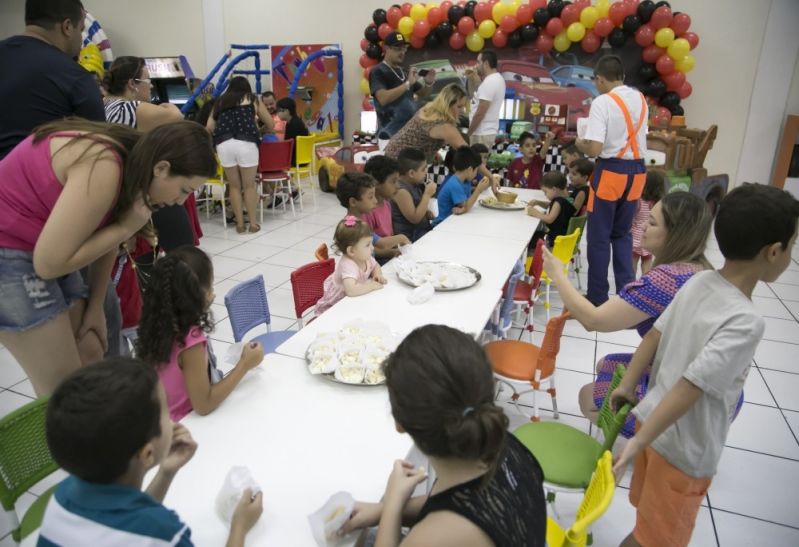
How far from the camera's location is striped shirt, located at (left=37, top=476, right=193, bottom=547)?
0.88 metres

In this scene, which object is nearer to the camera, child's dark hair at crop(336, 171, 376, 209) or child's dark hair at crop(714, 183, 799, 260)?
child's dark hair at crop(714, 183, 799, 260)

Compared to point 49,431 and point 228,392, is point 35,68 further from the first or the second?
point 49,431

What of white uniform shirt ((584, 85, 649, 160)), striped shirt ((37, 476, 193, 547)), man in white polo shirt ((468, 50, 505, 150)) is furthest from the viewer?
Result: man in white polo shirt ((468, 50, 505, 150))

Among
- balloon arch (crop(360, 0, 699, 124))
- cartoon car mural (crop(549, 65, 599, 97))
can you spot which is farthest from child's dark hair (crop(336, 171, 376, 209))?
cartoon car mural (crop(549, 65, 599, 97))

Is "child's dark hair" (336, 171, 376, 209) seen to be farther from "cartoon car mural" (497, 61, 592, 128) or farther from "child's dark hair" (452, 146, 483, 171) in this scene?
"cartoon car mural" (497, 61, 592, 128)

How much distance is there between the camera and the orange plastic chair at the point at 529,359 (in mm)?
2183

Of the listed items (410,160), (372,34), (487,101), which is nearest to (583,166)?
(487,101)

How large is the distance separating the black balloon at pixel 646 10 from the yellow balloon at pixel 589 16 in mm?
501

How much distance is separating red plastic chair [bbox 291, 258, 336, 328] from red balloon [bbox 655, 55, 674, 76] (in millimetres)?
5925

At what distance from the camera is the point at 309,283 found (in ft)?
8.83

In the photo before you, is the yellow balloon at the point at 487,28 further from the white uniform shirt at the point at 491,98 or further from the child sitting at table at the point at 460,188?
the child sitting at table at the point at 460,188

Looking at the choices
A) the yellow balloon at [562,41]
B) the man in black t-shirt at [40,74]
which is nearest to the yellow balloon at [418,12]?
the yellow balloon at [562,41]

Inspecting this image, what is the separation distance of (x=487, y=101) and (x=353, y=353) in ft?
14.1

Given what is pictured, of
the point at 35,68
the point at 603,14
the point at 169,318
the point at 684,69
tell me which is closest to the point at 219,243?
the point at 35,68
